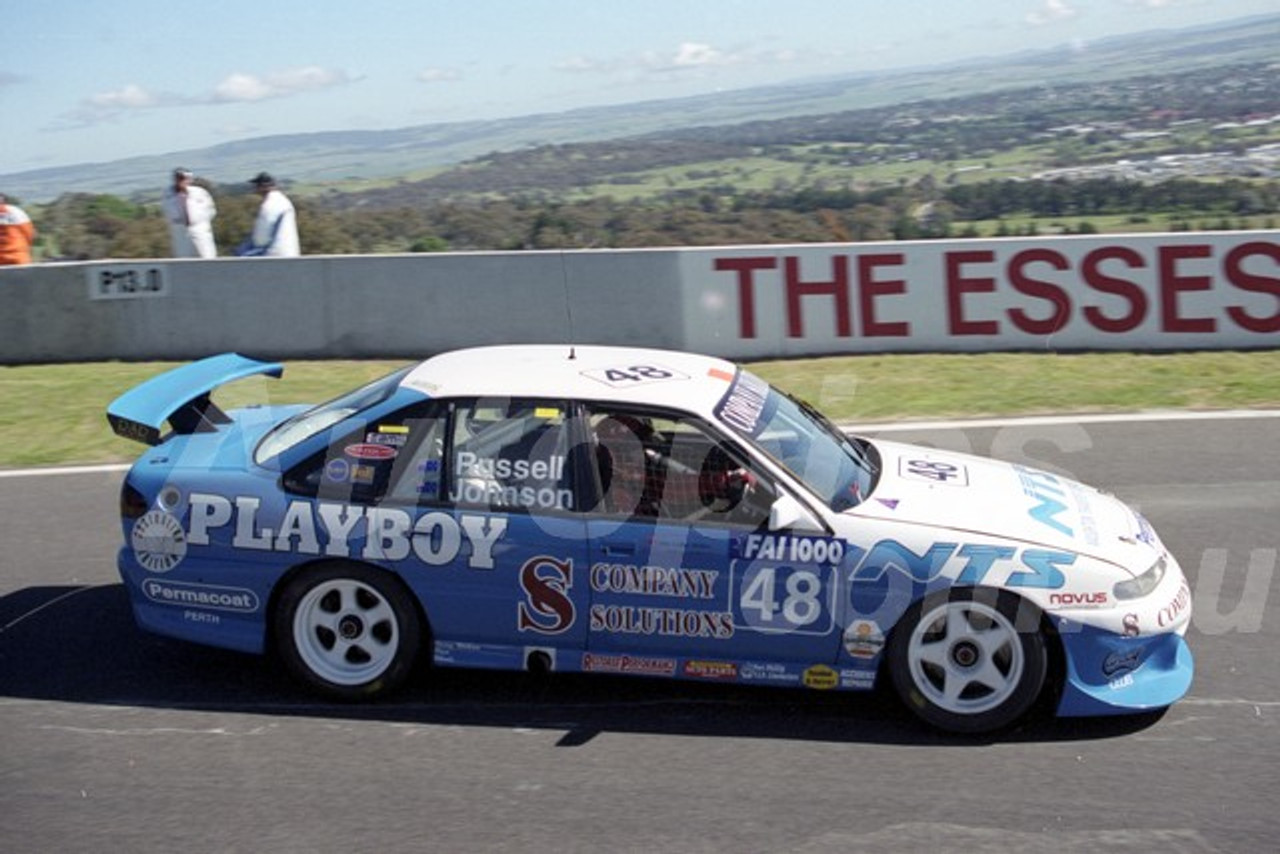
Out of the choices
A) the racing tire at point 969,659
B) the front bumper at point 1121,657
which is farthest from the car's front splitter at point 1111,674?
the racing tire at point 969,659

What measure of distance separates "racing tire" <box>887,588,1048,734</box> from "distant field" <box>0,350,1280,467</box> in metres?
5.68

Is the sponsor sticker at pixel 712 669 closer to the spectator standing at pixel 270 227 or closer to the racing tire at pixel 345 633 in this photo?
the racing tire at pixel 345 633

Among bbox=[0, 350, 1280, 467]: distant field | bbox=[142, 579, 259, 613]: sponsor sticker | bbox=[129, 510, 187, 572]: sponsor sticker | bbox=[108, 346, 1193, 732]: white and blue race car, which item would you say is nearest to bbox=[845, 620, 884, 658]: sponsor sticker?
bbox=[108, 346, 1193, 732]: white and blue race car

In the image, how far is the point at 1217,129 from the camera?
25.7 meters

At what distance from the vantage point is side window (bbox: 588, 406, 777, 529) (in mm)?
5711

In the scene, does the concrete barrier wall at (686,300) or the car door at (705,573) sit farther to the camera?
the concrete barrier wall at (686,300)

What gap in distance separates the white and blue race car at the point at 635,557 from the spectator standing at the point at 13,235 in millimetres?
9268

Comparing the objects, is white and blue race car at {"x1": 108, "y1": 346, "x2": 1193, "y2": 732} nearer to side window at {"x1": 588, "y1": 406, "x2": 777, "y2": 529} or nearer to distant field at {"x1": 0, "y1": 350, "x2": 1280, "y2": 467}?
side window at {"x1": 588, "y1": 406, "x2": 777, "y2": 529}

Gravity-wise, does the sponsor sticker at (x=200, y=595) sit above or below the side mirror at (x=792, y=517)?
below

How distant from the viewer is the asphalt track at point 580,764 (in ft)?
15.9

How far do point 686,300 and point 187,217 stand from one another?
17.0ft

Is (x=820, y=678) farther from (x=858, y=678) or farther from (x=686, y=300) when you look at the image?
(x=686, y=300)

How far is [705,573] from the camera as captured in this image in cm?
562

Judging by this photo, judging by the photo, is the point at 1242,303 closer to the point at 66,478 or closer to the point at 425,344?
the point at 425,344
